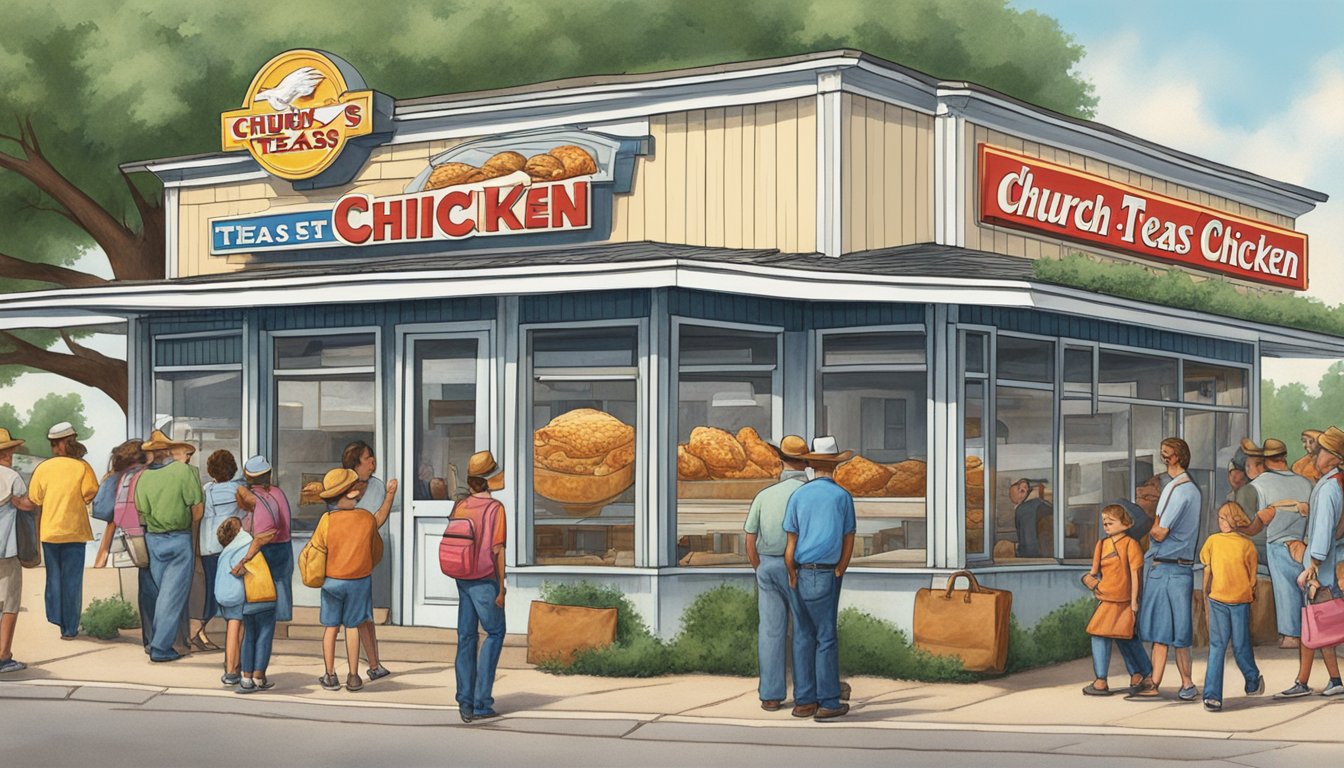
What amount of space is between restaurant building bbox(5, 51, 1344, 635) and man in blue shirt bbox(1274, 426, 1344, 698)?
2.50 m

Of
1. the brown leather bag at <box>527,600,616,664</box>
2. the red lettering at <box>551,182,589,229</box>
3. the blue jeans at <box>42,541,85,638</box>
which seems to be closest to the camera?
the brown leather bag at <box>527,600,616,664</box>

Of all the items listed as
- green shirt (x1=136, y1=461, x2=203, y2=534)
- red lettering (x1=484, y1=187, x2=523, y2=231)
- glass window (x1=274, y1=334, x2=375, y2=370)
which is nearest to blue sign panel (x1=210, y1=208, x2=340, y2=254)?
glass window (x1=274, y1=334, x2=375, y2=370)

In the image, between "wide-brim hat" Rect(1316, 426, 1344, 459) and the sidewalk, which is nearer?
the sidewalk

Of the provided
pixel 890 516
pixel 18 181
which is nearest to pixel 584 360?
pixel 890 516

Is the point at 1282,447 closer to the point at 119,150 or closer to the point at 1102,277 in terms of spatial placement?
the point at 1102,277

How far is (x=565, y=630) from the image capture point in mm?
14188

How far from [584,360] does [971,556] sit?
3.82 meters

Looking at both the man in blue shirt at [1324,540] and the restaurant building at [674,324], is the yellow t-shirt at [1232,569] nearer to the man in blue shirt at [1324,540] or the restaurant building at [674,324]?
the man in blue shirt at [1324,540]

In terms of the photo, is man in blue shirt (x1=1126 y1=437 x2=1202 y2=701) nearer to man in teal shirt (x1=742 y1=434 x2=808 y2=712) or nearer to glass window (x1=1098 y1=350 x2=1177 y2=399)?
man in teal shirt (x1=742 y1=434 x2=808 y2=712)

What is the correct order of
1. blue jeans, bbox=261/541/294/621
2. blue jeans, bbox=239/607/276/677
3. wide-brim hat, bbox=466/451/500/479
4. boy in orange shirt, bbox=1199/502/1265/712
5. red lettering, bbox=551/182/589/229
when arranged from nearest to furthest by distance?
wide-brim hat, bbox=466/451/500/479
boy in orange shirt, bbox=1199/502/1265/712
blue jeans, bbox=239/607/276/677
blue jeans, bbox=261/541/294/621
red lettering, bbox=551/182/589/229

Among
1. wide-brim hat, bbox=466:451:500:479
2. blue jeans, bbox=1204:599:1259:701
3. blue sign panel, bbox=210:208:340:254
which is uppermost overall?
blue sign panel, bbox=210:208:340:254

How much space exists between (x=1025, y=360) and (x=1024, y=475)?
3.48ft

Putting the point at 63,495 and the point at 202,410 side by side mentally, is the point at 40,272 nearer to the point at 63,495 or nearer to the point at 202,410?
the point at 202,410

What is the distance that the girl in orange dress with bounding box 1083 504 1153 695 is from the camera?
486 inches
